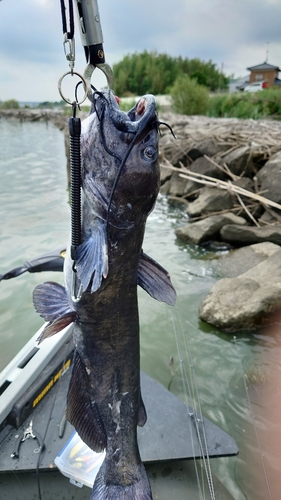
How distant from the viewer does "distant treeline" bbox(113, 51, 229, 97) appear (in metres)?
49.2

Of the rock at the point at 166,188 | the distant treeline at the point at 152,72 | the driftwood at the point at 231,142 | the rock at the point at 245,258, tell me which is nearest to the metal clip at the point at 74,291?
the rock at the point at 245,258

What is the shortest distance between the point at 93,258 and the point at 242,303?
435 cm

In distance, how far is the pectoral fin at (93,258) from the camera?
1.42m

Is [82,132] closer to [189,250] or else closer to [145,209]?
[145,209]

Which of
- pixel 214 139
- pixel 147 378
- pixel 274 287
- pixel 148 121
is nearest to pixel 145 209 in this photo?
pixel 148 121

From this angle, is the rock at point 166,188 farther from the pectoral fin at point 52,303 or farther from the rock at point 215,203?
the pectoral fin at point 52,303

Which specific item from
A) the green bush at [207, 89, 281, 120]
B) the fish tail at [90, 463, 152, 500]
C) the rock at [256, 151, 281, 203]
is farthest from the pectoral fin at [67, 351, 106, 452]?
the green bush at [207, 89, 281, 120]

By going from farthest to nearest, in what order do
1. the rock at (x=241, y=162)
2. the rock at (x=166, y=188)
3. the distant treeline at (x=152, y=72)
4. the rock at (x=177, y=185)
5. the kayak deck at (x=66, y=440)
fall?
the distant treeline at (x=152, y=72), the rock at (x=166, y=188), the rock at (x=177, y=185), the rock at (x=241, y=162), the kayak deck at (x=66, y=440)

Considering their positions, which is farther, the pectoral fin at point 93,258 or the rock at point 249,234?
the rock at point 249,234

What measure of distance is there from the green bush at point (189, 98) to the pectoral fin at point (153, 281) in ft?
87.8

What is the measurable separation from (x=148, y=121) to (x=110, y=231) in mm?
453

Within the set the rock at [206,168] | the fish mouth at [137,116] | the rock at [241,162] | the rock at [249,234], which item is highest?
the fish mouth at [137,116]

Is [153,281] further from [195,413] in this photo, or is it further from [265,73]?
[265,73]

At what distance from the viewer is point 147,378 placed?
133 inches
